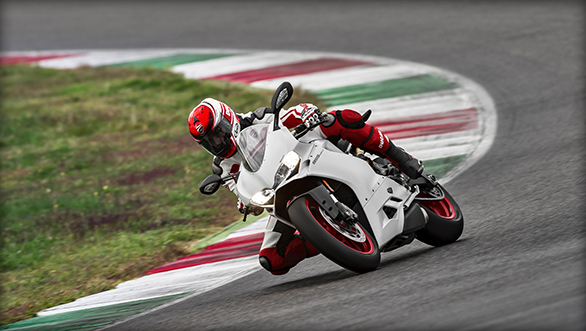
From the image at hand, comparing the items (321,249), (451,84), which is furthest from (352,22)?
(321,249)

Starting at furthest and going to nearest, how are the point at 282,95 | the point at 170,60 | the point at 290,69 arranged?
the point at 170,60
the point at 290,69
the point at 282,95

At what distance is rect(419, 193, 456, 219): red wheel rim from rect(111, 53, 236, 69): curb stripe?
1075 centimetres

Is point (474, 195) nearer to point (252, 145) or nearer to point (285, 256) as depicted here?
point (285, 256)

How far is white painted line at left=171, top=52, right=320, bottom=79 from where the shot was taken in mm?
14523

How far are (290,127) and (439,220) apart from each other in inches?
54.1

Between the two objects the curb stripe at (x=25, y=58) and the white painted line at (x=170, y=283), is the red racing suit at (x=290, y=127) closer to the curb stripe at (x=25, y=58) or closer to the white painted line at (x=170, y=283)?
the white painted line at (x=170, y=283)

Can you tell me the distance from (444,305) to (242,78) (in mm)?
10364

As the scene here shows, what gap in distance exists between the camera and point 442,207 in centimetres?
→ 578

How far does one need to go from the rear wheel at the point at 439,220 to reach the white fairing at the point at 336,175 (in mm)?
302

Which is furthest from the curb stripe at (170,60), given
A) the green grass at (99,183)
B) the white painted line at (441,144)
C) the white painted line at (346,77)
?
the white painted line at (441,144)

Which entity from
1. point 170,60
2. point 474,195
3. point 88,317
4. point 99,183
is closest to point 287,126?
point 88,317

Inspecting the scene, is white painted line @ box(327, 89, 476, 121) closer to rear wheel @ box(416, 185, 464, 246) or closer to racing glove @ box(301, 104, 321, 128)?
rear wheel @ box(416, 185, 464, 246)

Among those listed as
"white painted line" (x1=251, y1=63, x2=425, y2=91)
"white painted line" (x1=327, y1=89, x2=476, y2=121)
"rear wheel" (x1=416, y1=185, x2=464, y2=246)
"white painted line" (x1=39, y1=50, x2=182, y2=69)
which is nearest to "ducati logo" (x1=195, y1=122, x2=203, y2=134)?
"rear wheel" (x1=416, y1=185, x2=464, y2=246)

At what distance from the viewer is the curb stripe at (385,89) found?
11055 mm
